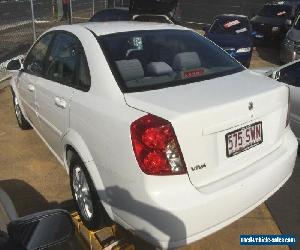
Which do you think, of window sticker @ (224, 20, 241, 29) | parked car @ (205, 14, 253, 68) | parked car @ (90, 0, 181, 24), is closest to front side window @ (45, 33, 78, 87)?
parked car @ (90, 0, 181, 24)

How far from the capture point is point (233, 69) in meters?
3.52

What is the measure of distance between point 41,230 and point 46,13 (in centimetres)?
1809

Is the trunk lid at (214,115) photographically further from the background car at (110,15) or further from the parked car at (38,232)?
the background car at (110,15)

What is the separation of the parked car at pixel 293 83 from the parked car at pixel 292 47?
4697 millimetres

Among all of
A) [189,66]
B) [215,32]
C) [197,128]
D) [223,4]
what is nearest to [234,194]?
[197,128]

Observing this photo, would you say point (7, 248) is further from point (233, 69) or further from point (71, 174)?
point (233, 69)

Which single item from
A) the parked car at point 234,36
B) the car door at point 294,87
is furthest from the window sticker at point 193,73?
the parked car at point 234,36

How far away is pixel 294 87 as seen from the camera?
15.7 feet

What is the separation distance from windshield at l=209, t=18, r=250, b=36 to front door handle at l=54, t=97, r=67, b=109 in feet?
26.4

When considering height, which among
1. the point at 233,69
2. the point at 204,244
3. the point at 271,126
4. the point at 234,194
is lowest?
the point at 204,244

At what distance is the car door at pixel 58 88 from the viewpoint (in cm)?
350

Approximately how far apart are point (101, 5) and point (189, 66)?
19.1 metres

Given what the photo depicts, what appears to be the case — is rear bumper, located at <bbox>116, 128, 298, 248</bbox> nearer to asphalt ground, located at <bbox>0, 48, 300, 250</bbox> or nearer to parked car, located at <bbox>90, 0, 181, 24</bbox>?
asphalt ground, located at <bbox>0, 48, 300, 250</bbox>

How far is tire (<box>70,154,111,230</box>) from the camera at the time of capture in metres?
3.19
